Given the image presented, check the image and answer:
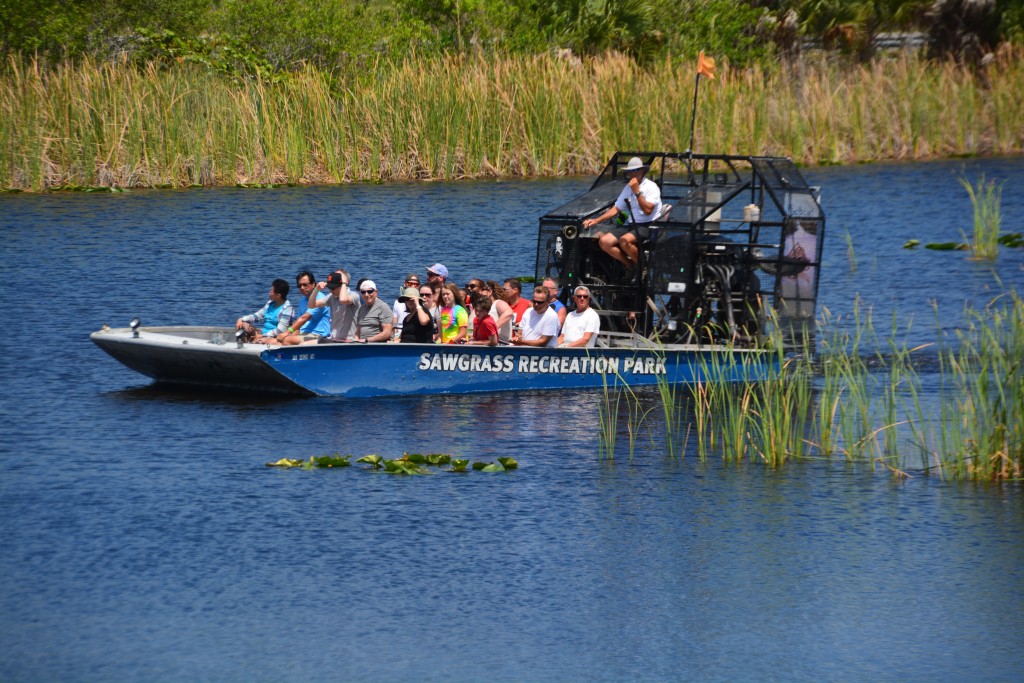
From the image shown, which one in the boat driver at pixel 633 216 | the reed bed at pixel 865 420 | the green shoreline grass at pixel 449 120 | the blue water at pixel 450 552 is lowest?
the blue water at pixel 450 552

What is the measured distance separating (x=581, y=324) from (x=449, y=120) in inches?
773

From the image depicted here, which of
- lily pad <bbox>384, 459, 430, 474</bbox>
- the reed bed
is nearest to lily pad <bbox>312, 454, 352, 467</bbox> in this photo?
lily pad <bbox>384, 459, 430, 474</bbox>

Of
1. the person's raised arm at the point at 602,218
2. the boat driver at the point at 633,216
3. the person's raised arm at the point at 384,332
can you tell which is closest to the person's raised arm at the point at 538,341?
the boat driver at the point at 633,216

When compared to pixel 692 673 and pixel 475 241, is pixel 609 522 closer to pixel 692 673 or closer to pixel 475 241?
pixel 692 673

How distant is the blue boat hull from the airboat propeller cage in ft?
1.38

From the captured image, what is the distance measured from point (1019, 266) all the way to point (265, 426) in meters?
16.2

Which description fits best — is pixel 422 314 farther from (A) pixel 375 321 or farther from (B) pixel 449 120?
(B) pixel 449 120

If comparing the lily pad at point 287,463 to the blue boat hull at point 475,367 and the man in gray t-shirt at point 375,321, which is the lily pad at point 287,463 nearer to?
the blue boat hull at point 475,367

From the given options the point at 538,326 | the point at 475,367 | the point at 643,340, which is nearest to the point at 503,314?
the point at 538,326

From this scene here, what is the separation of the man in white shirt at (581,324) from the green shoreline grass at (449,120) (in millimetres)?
17992

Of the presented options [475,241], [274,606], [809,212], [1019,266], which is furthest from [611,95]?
[274,606]

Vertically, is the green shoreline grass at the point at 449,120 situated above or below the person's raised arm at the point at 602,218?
above

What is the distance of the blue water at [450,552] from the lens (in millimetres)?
10945

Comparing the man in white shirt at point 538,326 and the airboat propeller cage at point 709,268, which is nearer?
the airboat propeller cage at point 709,268
